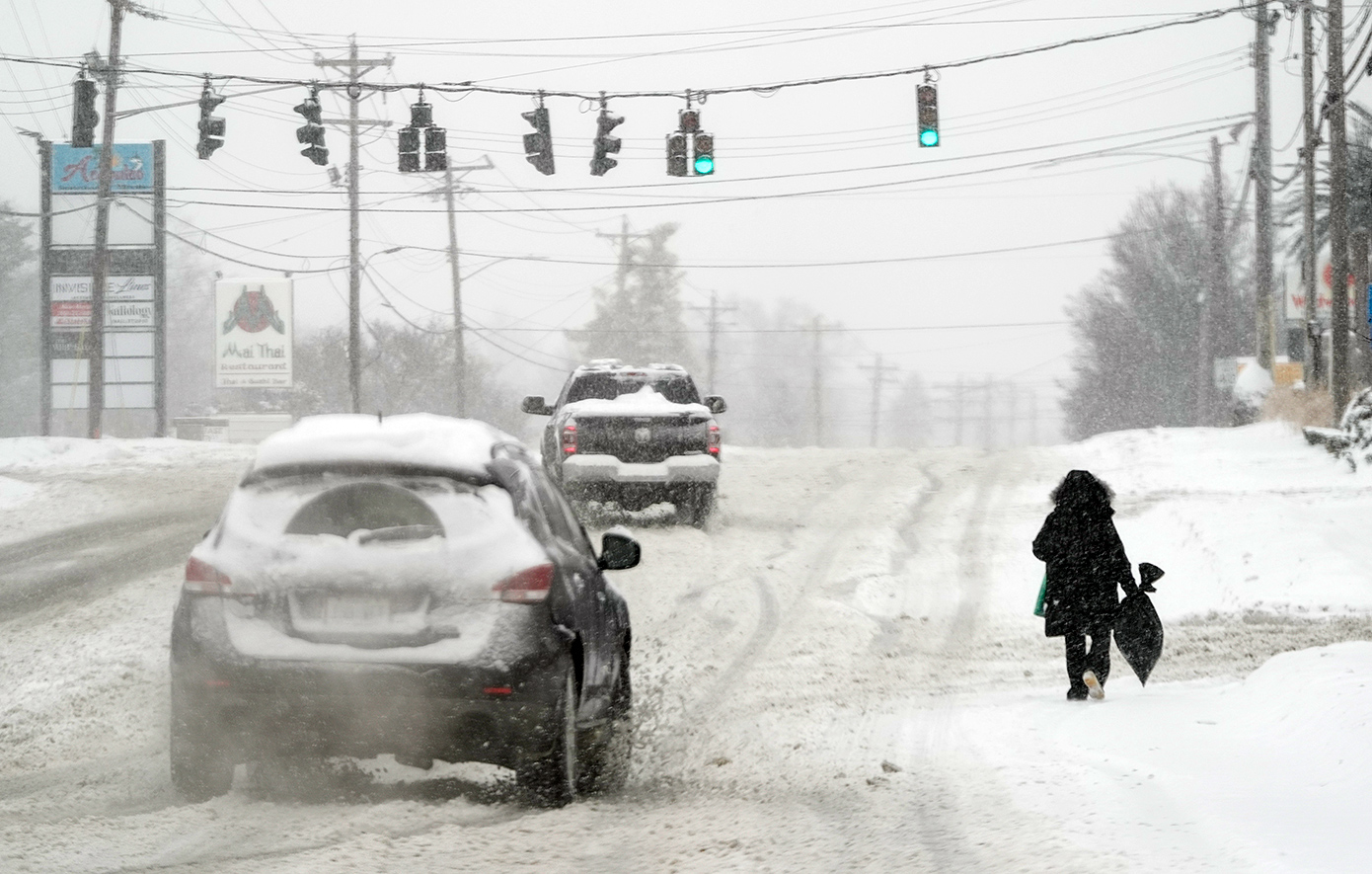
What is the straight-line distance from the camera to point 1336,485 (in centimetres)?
1973

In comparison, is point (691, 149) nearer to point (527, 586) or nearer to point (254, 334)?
point (527, 586)

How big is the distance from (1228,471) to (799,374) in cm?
11342

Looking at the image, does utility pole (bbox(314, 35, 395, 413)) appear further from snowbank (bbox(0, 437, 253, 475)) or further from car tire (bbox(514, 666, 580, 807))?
car tire (bbox(514, 666, 580, 807))

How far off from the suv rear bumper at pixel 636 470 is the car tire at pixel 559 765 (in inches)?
410

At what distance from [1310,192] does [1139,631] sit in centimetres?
2189

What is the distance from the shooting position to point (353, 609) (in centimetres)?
557

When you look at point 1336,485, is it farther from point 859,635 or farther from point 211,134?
point 211,134

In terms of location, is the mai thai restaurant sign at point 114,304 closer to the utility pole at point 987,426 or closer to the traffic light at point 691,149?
the traffic light at point 691,149

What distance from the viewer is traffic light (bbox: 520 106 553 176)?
23406 millimetres

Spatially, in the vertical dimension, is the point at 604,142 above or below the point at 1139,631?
above

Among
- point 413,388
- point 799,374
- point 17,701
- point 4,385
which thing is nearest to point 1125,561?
point 17,701

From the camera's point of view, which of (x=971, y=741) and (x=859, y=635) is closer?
(x=971, y=741)

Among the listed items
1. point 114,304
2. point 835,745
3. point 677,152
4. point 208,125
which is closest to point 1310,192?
point 677,152

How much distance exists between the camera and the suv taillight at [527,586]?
5.62 m
